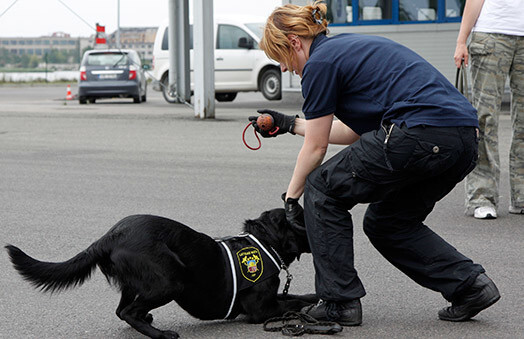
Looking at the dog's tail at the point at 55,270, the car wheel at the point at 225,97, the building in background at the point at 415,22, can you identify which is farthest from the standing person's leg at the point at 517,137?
the car wheel at the point at 225,97

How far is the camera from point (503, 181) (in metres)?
8.16

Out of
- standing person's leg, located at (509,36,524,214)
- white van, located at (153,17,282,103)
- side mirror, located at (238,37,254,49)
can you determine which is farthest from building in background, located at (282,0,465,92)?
standing person's leg, located at (509,36,524,214)

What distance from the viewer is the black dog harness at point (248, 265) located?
3.85 m

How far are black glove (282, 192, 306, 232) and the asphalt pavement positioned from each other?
21.2 inches

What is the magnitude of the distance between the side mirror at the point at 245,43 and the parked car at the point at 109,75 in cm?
370

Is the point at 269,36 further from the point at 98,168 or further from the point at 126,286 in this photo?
the point at 98,168

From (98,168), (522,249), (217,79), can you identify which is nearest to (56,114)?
(217,79)

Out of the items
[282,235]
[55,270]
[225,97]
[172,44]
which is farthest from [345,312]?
[225,97]

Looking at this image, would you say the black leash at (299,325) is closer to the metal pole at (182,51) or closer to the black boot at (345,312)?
the black boot at (345,312)

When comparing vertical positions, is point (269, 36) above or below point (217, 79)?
above

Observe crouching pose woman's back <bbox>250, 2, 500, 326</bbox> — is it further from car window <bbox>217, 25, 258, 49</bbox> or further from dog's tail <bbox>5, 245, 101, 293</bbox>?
car window <bbox>217, 25, 258, 49</bbox>

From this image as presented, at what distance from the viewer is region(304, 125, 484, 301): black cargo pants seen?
3.62 metres

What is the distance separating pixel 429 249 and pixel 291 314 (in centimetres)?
76

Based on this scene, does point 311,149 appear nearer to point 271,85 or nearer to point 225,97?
point 271,85
